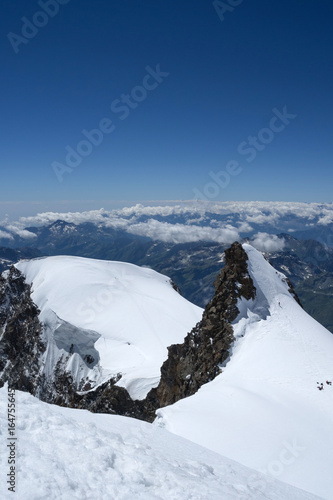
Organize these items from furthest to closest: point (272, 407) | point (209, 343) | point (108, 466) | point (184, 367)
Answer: point (184, 367)
point (209, 343)
point (272, 407)
point (108, 466)

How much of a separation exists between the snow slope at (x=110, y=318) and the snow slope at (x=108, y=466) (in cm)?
2993

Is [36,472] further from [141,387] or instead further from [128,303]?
[128,303]

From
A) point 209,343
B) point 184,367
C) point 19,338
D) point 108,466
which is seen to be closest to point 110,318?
point 19,338

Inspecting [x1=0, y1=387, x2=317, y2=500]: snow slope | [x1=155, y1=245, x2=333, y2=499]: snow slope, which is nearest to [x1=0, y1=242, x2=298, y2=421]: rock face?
[x1=155, y1=245, x2=333, y2=499]: snow slope

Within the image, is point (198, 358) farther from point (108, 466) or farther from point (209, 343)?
point (108, 466)

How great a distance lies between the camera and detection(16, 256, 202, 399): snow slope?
5097cm

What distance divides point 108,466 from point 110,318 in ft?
203

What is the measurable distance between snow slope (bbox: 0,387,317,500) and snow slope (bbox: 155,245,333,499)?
2.25 meters

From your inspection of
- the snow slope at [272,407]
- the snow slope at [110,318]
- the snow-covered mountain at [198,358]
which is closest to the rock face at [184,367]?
the snow-covered mountain at [198,358]

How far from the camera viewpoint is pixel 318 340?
1085 inches

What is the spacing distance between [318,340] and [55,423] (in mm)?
26353

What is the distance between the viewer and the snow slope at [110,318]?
51.0 metres

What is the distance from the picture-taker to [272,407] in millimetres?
17188

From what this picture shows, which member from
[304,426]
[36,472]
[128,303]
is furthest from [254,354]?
[128,303]
